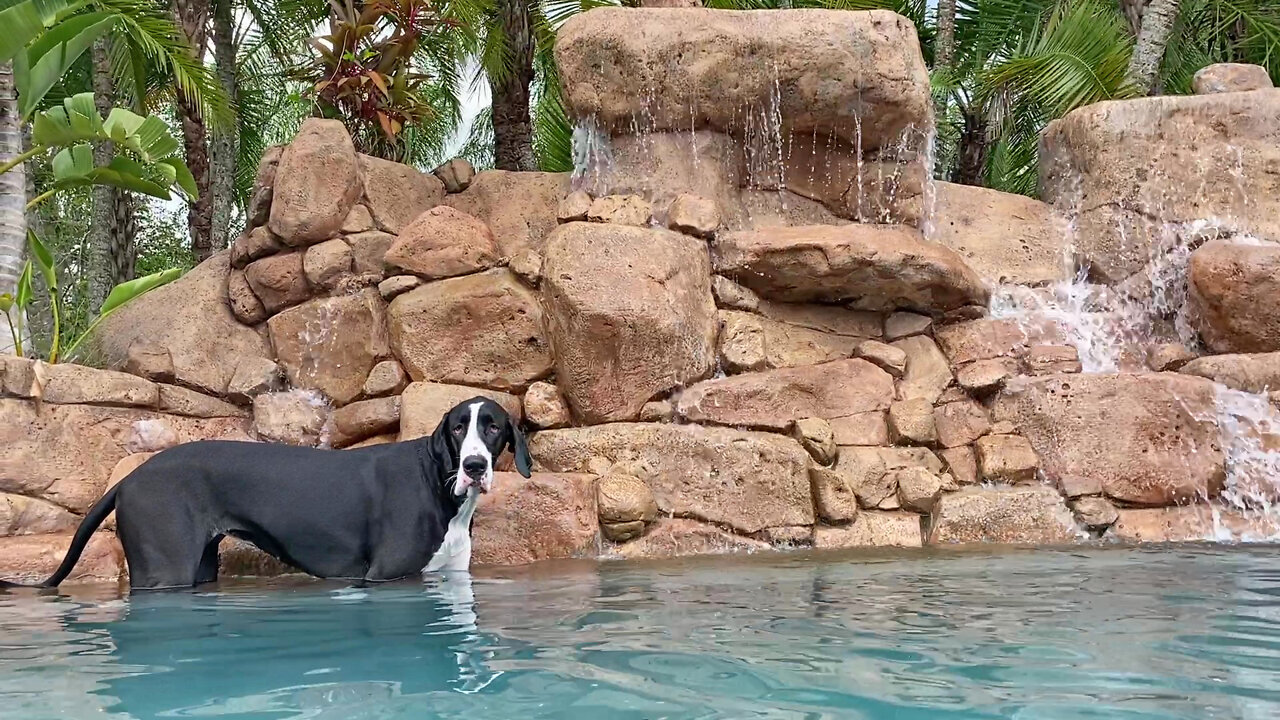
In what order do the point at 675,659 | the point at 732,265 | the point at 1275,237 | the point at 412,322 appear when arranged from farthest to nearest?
the point at 1275,237 < the point at 732,265 < the point at 412,322 < the point at 675,659

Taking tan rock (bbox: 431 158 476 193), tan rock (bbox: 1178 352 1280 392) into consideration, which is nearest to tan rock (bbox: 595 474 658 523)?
tan rock (bbox: 431 158 476 193)

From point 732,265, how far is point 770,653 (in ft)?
20.8

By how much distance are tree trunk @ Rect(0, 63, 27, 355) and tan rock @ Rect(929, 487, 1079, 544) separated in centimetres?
764

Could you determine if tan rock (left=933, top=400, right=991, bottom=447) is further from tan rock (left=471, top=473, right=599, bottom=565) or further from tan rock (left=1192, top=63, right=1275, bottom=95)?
tan rock (left=1192, top=63, right=1275, bottom=95)

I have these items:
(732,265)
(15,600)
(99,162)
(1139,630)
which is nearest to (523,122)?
(99,162)

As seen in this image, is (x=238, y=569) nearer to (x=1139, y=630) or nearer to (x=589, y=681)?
(x=589, y=681)

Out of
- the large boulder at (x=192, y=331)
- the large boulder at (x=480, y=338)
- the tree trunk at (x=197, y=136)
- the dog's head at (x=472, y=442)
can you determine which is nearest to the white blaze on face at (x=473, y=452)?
the dog's head at (x=472, y=442)

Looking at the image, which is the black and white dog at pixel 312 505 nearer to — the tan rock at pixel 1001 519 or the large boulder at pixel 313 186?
the tan rock at pixel 1001 519

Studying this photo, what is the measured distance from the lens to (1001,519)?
7.88 metres

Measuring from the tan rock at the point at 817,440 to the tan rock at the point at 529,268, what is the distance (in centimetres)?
239

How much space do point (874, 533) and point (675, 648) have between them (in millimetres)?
4653

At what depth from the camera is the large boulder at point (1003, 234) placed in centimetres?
1066

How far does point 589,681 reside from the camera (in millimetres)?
3043

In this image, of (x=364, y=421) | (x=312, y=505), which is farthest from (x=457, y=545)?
(x=364, y=421)
